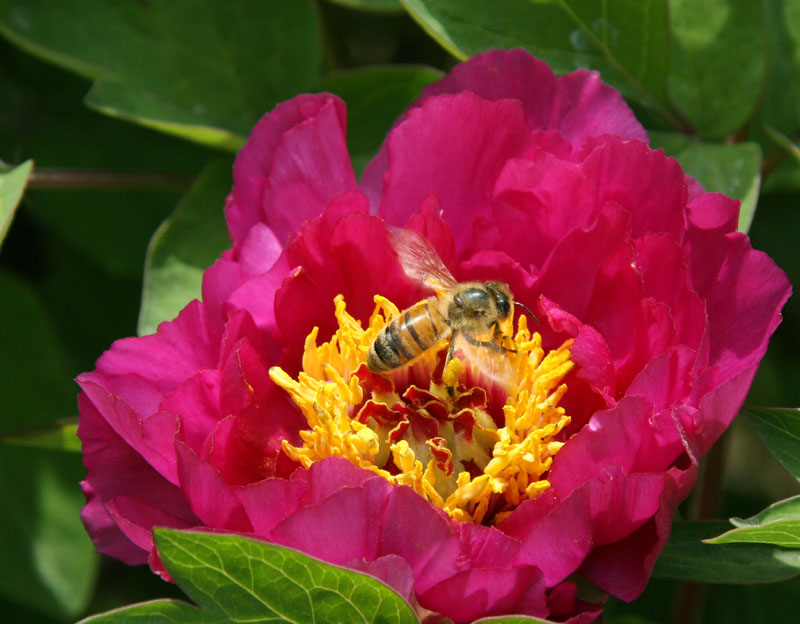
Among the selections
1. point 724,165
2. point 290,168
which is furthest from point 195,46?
Result: point 724,165

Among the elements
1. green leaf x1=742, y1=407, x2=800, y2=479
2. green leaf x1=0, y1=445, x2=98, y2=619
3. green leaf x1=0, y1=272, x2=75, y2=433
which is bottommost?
green leaf x1=0, y1=445, x2=98, y2=619

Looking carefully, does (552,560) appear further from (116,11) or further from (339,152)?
(116,11)

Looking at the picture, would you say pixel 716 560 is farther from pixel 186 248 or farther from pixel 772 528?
pixel 186 248

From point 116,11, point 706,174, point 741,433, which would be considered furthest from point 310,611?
point 741,433

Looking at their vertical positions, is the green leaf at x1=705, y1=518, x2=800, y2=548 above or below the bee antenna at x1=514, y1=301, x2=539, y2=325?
below

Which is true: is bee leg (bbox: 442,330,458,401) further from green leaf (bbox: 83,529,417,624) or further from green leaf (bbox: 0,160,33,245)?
green leaf (bbox: 0,160,33,245)

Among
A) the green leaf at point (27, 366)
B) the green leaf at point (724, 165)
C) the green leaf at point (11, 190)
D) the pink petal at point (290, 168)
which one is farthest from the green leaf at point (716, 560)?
the green leaf at point (27, 366)

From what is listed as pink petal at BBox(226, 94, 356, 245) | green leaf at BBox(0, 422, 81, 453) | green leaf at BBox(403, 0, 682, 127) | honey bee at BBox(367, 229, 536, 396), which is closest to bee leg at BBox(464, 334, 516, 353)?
honey bee at BBox(367, 229, 536, 396)
